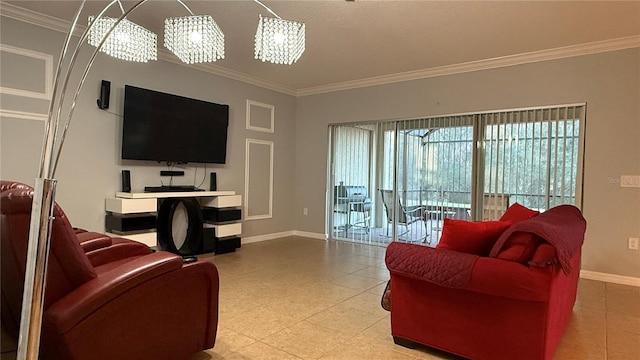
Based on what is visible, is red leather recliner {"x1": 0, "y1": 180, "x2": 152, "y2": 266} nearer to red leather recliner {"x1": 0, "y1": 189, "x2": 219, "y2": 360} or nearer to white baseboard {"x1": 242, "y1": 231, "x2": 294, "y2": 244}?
red leather recliner {"x1": 0, "y1": 189, "x2": 219, "y2": 360}

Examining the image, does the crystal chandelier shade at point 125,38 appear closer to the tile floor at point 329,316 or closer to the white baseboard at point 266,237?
the tile floor at point 329,316

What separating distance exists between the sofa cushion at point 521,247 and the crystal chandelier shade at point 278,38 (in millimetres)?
1515

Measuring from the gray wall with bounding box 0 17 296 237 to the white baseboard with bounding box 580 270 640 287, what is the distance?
4229 mm

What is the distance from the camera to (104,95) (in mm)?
4043

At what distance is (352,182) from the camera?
6152mm

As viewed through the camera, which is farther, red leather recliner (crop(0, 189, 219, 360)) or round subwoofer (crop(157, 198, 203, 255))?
round subwoofer (crop(157, 198, 203, 255))

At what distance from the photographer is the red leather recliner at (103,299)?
147 cm

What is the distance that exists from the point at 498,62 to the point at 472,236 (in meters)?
3.29

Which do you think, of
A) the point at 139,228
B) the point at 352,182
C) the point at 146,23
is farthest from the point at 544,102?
the point at 139,228

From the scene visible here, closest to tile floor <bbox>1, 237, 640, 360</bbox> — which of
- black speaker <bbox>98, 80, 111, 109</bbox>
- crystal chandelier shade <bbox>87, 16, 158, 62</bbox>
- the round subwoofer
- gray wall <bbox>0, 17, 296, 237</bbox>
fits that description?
the round subwoofer

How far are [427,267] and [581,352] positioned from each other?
46.0 inches

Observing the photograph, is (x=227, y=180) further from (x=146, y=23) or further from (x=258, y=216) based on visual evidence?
(x=146, y=23)

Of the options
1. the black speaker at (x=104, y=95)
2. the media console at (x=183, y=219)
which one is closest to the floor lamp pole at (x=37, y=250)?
the media console at (x=183, y=219)

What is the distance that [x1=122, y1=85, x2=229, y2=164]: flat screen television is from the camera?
421cm
